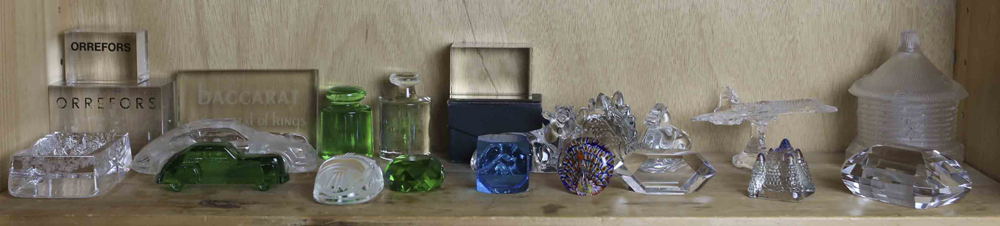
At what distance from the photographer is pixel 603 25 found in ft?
4.53

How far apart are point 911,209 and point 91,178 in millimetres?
946

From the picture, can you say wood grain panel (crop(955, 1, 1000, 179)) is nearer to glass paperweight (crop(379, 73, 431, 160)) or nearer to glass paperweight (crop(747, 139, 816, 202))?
glass paperweight (crop(747, 139, 816, 202))

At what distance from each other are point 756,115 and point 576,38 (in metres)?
0.27

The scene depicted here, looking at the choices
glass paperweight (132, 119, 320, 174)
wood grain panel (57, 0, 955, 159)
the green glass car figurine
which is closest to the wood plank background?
wood grain panel (57, 0, 955, 159)

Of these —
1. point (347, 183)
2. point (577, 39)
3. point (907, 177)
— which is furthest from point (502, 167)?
point (907, 177)

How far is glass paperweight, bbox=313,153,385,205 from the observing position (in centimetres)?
110

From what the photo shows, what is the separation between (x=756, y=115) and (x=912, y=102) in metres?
0.21

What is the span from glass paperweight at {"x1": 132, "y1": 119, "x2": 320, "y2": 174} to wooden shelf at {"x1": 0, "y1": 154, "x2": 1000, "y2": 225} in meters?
0.08

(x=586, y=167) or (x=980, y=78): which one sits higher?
(x=980, y=78)

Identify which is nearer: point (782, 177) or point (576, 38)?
point (782, 177)

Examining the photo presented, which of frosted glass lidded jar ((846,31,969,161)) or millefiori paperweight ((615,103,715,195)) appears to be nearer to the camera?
millefiori paperweight ((615,103,715,195))

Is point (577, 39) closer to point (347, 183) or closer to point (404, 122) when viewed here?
point (404, 122)

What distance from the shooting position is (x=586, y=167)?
3.77 ft

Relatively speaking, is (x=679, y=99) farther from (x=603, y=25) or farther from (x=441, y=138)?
(x=441, y=138)
